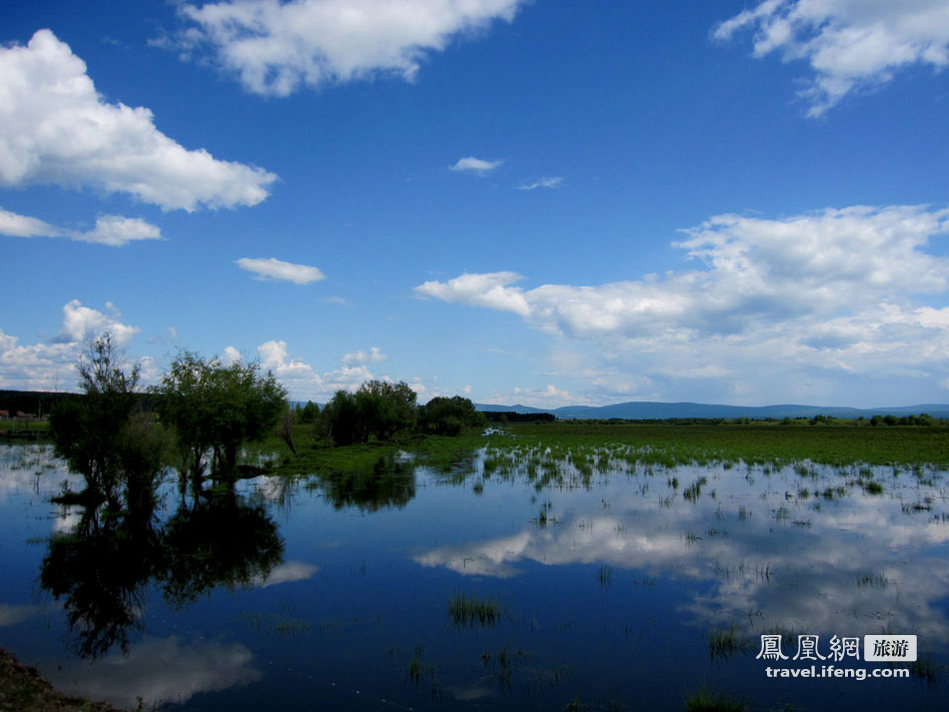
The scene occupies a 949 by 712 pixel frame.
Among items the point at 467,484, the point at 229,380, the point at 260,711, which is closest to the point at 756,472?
the point at 467,484

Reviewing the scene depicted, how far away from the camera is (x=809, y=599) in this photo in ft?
39.3

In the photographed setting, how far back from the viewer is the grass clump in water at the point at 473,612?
1091cm

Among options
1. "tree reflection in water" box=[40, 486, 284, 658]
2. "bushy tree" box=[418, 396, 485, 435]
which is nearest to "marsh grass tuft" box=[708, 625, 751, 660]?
"tree reflection in water" box=[40, 486, 284, 658]

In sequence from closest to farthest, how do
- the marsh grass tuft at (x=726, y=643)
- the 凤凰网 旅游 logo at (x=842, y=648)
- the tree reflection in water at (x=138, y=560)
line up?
1. the 凤凰网 旅游 logo at (x=842, y=648)
2. the marsh grass tuft at (x=726, y=643)
3. the tree reflection in water at (x=138, y=560)

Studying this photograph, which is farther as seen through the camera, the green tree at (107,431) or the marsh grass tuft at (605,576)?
the green tree at (107,431)

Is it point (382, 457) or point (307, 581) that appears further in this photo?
point (382, 457)

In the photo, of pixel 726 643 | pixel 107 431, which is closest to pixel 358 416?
pixel 107 431

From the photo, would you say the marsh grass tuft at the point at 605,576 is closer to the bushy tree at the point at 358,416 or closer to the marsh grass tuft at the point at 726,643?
the marsh grass tuft at the point at 726,643

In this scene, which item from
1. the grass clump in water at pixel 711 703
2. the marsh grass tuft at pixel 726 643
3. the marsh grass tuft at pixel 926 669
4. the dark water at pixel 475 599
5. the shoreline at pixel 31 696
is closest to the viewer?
the shoreline at pixel 31 696

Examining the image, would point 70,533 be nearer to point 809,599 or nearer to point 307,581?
point 307,581

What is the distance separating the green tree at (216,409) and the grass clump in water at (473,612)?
68.4 feet

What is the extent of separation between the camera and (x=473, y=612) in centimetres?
1128

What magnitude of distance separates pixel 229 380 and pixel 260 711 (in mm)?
26207

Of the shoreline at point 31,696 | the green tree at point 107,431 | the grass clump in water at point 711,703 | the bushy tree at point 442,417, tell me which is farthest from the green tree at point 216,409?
the bushy tree at point 442,417
